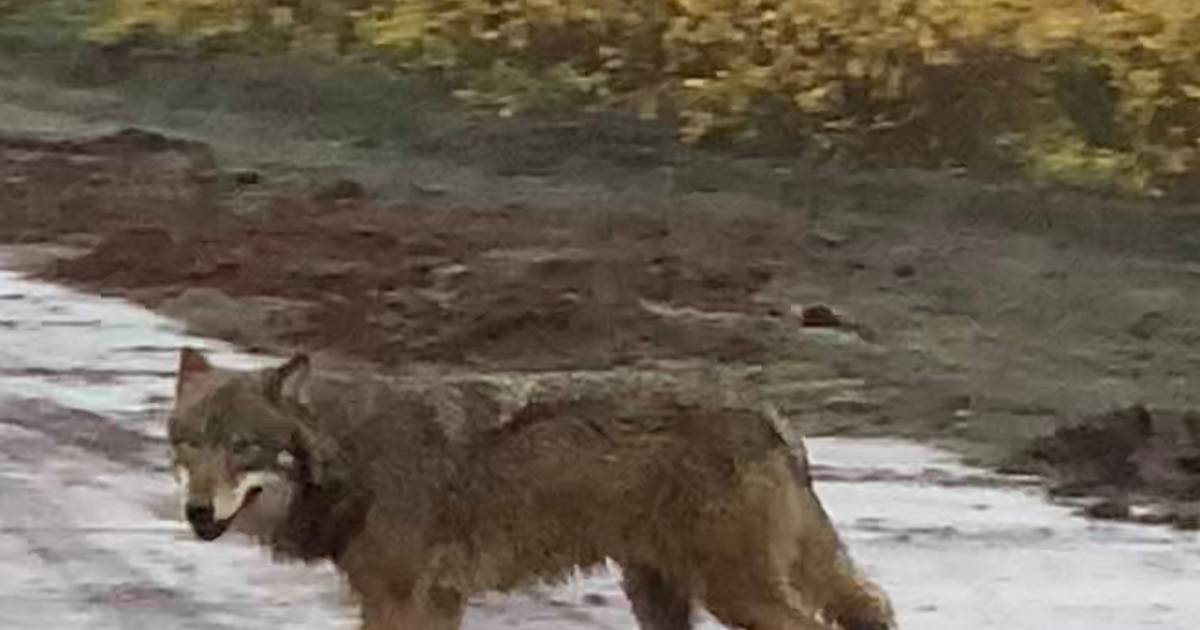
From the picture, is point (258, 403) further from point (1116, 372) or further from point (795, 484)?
point (1116, 372)

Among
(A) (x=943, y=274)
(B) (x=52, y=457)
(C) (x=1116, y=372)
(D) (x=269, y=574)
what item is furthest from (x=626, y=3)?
(D) (x=269, y=574)

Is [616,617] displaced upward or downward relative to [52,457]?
upward

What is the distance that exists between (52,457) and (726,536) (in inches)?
128

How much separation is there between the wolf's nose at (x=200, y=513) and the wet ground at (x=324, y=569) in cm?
145

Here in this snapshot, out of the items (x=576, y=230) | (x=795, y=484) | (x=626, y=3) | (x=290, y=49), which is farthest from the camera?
(x=290, y=49)

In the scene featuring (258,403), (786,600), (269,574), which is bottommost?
(269,574)

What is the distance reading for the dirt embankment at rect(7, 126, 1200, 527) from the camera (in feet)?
29.0

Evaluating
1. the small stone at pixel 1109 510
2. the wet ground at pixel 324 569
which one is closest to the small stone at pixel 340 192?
the wet ground at pixel 324 569

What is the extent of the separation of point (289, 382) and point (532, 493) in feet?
1.46

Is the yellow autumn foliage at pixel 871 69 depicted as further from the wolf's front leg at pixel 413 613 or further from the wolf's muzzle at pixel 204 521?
the wolf's muzzle at pixel 204 521

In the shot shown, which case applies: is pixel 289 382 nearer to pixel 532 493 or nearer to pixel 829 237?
pixel 532 493

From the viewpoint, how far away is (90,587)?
6.39 metres

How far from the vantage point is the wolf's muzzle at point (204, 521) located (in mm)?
4641

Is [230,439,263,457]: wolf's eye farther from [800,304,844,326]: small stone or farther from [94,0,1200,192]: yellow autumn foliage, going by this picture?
[94,0,1200,192]: yellow autumn foliage
